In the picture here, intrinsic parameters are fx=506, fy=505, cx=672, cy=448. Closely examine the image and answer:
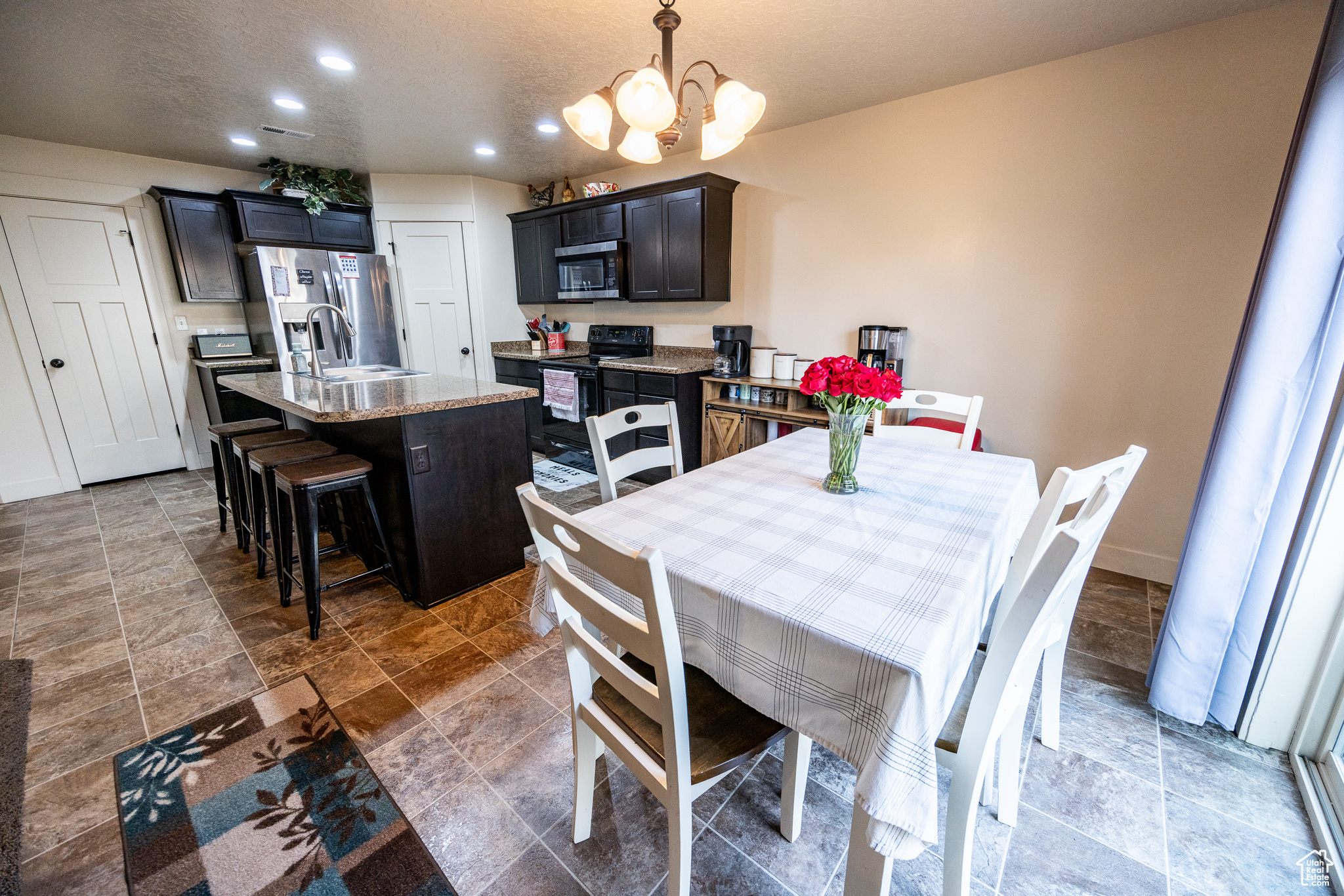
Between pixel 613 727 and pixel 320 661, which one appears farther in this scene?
pixel 320 661

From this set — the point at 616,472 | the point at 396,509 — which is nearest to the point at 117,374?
the point at 396,509

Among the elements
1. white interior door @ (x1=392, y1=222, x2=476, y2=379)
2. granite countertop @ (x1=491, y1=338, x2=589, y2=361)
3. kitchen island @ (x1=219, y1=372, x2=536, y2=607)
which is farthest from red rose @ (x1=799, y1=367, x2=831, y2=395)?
white interior door @ (x1=392, y1=222, x2=476, y2=379)

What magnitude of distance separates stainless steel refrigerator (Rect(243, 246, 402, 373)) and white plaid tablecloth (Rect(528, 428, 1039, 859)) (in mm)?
3804

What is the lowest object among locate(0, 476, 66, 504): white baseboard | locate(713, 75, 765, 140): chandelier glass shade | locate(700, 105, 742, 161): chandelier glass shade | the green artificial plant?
locate(0, 476, 66, 504): white baseboard

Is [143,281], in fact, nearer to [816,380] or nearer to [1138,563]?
Result: [816,380]

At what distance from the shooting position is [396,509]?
226cm

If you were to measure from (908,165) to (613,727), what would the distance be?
3.30 m

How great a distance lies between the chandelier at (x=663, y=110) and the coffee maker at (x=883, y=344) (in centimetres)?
177

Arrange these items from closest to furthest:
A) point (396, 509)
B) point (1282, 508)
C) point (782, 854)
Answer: point (782, 854), point (1282, 508), point (396, 509)

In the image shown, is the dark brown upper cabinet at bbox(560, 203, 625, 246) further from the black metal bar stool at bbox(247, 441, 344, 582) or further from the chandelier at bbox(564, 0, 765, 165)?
the black metal bar stool at bbox(247, 441, 344, 582)

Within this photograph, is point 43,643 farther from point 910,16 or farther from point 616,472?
point 910,16

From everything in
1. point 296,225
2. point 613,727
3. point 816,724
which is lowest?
point 613,727

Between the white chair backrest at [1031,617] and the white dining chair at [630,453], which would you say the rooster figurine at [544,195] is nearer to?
the white dining chair at [630,453]

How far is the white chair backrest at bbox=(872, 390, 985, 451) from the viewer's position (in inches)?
79.1
